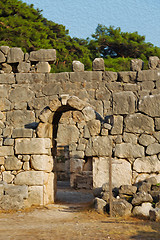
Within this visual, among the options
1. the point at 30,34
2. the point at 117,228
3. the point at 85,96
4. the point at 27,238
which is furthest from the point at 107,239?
the point at 30,34

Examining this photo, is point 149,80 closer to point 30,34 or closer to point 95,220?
point 95,220

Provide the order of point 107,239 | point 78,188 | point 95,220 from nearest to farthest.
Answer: point 107,239 → point 95,220 → point 78,188

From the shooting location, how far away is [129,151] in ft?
26.8

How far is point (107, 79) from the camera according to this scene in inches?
516

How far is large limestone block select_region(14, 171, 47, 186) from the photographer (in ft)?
28.6

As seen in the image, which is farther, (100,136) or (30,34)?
(30,34)

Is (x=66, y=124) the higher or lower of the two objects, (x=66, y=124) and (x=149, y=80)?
the lower

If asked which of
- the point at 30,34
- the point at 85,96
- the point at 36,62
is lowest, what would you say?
the point at 85,96

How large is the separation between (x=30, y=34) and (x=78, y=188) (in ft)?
34.3

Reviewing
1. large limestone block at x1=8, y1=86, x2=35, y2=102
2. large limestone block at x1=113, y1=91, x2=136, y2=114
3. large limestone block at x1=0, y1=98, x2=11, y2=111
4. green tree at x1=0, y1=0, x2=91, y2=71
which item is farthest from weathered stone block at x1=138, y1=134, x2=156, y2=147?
green tree at x1=0, y1=0, x2=91, y2=71

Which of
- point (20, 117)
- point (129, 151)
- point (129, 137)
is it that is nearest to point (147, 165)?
point (129, 151)

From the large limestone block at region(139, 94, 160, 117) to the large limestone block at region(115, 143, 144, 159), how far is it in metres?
0.81

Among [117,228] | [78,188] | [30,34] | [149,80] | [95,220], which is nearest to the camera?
[117,228]

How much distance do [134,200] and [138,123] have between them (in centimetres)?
185
